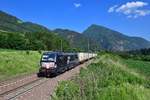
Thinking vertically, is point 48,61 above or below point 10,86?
above

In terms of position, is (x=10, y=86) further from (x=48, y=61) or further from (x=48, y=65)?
(x=48, y=61)

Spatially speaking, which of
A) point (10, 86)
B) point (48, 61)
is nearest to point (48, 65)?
point (48, 61)

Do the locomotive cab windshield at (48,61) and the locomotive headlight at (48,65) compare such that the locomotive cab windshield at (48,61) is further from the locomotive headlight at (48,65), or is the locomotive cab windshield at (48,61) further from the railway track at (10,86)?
the railway track at (10,86)

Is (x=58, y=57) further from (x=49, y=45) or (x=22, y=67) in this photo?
(x=49, y=45)

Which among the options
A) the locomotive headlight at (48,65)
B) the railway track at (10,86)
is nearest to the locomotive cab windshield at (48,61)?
the locomotive headlight at (48,65)

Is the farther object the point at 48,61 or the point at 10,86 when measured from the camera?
the point at 48,61

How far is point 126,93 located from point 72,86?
261cm

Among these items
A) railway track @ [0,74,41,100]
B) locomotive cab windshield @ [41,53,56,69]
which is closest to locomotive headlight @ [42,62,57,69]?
locomotive cab windshield @ [41,53,56,69]

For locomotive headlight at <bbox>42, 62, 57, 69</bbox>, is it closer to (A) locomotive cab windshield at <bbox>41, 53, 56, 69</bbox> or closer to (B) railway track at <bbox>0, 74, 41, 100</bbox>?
(A) locomotive cab windshield at <bbox>41, 53, 56, 69</bbox>

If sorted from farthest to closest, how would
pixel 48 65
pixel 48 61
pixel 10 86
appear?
pixel 48 61
pixel 48 65
pixel 10 86

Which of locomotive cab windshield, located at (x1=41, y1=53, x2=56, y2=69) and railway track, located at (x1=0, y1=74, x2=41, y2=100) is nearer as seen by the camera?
railway track, located at (x1=0, y1=74, x2=41, y2=100)

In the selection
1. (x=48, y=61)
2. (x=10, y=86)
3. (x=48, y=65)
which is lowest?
(x=10, y=86)

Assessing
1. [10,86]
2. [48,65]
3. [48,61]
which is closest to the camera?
[10,86]

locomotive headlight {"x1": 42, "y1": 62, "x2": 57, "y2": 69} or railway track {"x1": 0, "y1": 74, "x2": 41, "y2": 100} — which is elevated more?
locomotive headlight {"x1": 42, "y1": 62, "x2": 57, "y2": 69}
